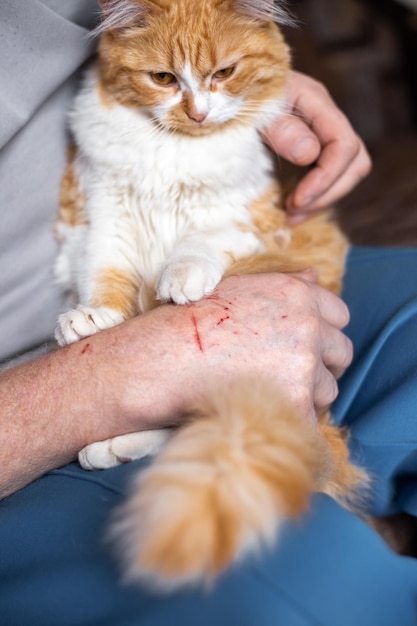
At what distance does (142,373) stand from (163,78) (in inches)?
22.2

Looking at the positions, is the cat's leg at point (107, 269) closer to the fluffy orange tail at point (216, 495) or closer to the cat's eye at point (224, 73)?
the cat's eye at point (224, 73)

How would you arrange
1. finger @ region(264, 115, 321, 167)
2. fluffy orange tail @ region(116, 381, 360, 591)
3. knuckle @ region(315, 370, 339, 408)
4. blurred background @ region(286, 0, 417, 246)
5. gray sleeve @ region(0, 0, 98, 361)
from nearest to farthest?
fluffy orange tail @ region(116, 381, 360, 591), knuckle @ region(315, 370, 339, 408), gray sleeve @ region(0, 0, 98, 361), finger @ region(264, 115, 321, 167), blurred background @ region(286, 0, 417, 246)

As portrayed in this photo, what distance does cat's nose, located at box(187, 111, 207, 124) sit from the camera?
124 cm

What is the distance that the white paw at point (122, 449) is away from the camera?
39.7 inches

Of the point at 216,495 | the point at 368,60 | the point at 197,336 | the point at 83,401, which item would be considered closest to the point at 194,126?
the point at 197,336

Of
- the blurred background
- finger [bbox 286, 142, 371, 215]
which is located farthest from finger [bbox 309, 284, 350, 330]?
the blurred background

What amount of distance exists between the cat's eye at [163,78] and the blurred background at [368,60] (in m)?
1.33

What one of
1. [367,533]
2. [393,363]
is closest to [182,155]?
[393,363]

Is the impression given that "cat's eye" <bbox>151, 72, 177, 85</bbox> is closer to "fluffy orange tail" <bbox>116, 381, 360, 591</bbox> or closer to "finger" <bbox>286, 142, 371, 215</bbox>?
"finger" <bbox>286, 142, 371, 215</bbox>

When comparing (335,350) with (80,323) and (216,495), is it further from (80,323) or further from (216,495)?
(216,495)

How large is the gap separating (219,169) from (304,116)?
0.85ft

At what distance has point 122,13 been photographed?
1.20 metres

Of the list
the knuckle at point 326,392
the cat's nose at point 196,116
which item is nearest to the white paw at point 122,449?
the knuckle at point 326,392

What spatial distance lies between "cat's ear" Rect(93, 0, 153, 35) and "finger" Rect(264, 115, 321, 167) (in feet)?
1.05
